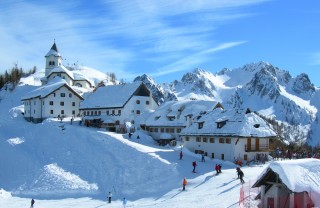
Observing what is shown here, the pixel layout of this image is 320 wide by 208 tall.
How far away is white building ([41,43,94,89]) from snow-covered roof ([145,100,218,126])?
1502 inches

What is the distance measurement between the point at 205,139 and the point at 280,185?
3083cm

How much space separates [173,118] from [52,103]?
2468 cm

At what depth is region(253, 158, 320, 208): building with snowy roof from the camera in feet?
96.0

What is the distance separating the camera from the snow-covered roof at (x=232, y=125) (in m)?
57.8

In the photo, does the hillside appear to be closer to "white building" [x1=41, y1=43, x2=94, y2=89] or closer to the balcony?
the balcony

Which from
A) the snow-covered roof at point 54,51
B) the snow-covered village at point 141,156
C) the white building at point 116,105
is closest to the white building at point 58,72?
the snow-covered roof at point 54,51

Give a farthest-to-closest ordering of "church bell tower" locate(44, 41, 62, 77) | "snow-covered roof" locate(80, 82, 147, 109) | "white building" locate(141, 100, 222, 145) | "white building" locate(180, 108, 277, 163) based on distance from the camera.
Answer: "church bell tower" locate(44, 41, 62, 77), "snow-covered roof" locate(80, 82, 147, 109), "white building" locate(141, 100, 222, 145), "white building" locate(180, 108, 277, 163)

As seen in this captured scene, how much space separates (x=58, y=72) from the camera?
106 m

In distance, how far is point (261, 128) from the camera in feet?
194

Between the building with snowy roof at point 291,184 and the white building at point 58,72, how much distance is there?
80.5 m

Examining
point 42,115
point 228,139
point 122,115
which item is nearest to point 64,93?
point 42,115

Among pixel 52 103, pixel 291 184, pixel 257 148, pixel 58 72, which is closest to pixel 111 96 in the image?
pixel 52 103

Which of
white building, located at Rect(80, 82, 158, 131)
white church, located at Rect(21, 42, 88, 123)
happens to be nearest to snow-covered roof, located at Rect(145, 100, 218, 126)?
white building, located at Rect(80, 82, 158, 131)

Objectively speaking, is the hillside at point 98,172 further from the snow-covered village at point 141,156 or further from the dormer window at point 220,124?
the dormer window at point 220,124
